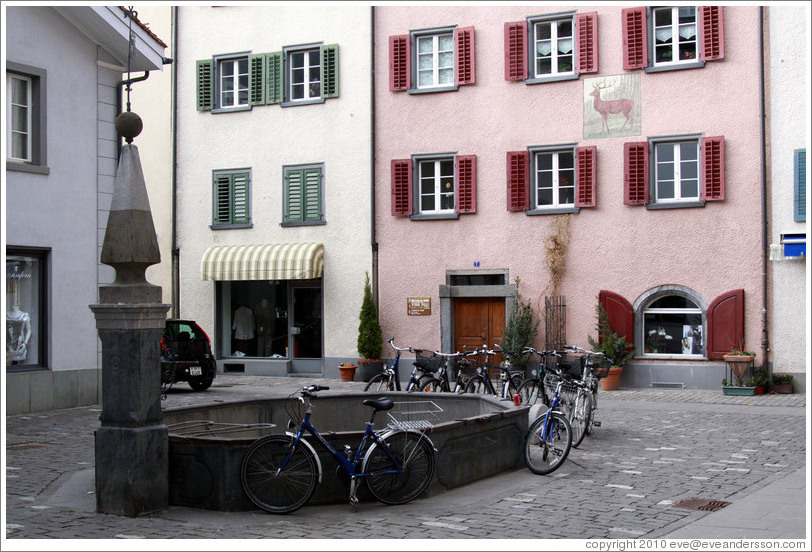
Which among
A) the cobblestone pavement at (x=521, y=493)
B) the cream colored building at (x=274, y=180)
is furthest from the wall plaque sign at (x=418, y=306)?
the cobblestone pavement at (x=521, y=493)

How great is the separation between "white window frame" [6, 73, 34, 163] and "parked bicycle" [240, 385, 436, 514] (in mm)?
9508

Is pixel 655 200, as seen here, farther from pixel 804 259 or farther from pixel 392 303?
pixel 392 303

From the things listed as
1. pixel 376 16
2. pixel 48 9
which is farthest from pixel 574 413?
pixel 376 16

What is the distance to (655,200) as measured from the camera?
812 inches

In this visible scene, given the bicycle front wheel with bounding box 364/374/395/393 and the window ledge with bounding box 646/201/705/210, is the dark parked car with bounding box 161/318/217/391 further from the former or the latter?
the window ledge with bounding box 646/201/705/210

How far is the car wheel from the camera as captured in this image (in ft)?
65.9

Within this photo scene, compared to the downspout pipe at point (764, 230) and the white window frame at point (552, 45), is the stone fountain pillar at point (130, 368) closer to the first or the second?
the downspout pipe at point (764, 230)

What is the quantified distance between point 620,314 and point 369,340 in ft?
19.6

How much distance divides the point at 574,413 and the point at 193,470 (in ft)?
16.6

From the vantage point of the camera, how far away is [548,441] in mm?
9867

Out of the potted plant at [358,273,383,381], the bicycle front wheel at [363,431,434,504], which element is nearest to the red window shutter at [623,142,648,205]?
the potted plant at [358,273,383,381]

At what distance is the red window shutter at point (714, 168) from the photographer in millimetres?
19750

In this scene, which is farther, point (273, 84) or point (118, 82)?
point (273, 84)

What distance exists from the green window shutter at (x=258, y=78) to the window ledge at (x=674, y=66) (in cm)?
969
